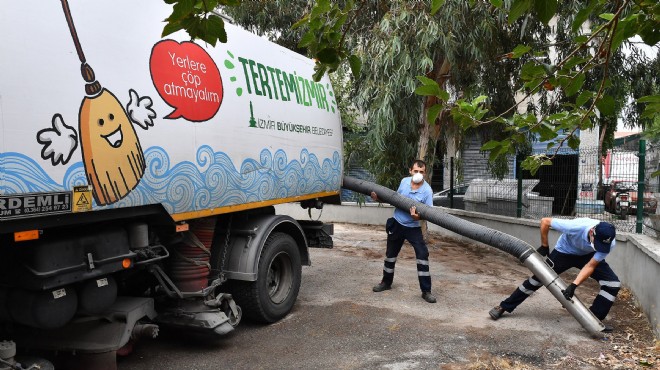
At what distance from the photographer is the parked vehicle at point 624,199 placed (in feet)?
22.2

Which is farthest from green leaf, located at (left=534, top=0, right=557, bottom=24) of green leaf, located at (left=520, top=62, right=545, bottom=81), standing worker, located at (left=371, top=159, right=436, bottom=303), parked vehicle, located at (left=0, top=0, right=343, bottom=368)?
standing worker, located at (left=371, top=159, right=436, bottom=303)

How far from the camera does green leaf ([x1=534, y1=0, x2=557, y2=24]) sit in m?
1.63

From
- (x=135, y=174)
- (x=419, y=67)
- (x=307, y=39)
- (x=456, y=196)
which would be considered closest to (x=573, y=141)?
(x=307, y=39)

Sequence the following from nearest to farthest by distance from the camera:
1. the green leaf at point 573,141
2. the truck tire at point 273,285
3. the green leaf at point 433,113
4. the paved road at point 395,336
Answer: the green leaf at point 433,113
the green leaf at point 573,141
the paved road at point 395,336
the truck tire at point 273,285

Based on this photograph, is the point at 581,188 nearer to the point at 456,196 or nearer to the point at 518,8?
the point at 456,196

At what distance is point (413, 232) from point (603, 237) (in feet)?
6.84

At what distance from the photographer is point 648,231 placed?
22.1 feet

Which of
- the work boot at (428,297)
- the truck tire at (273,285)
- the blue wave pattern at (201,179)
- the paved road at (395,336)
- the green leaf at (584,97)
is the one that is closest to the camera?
the green leaf at (584,97)

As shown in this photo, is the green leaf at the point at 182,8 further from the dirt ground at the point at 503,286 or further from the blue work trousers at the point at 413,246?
the blue work trousers at the point at 413,246

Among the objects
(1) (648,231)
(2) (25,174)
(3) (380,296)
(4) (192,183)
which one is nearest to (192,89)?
(4) (192,183)

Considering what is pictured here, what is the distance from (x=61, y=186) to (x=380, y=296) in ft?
13.9

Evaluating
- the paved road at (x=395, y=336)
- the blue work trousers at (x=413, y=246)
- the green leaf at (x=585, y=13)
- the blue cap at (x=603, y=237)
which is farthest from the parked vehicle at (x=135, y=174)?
the blue cap at (x=603, y=237)

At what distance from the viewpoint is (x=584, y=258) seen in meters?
5.52

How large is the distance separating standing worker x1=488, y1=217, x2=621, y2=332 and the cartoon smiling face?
12.9ft
